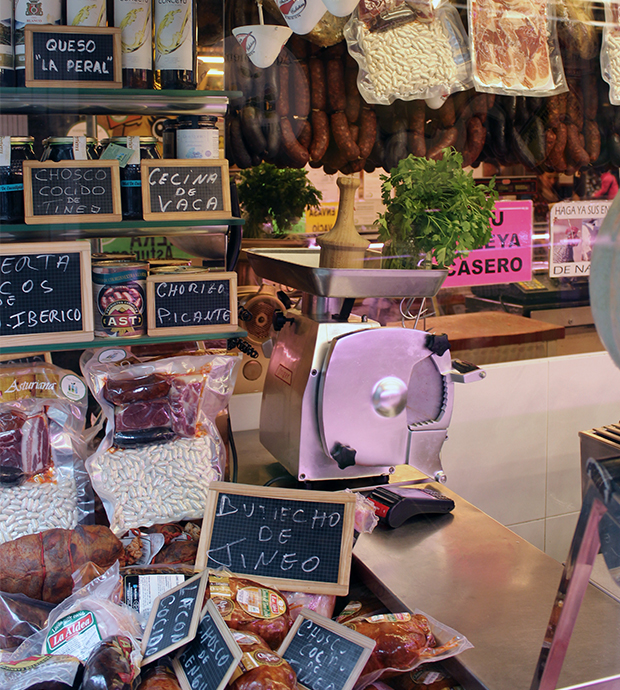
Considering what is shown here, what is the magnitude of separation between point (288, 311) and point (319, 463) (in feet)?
1.44

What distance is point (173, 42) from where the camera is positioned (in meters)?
1.49

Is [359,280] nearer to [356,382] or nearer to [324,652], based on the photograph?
[356,382]

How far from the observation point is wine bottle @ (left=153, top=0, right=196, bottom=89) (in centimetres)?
149

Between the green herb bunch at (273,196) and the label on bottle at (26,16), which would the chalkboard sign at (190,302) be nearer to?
the label on bottle at (26,16)

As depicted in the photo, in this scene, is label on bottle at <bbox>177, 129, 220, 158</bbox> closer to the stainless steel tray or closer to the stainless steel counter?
the stainless steel tray

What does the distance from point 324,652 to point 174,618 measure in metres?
Answer: 0.25

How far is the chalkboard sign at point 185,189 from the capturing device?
4.78 ft

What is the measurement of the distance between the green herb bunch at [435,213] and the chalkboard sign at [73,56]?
29.5 inches

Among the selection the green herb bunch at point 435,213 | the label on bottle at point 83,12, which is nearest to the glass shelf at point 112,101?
the label on bottle at point 83,12

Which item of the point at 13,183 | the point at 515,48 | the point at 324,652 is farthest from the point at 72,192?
the point at 515,48

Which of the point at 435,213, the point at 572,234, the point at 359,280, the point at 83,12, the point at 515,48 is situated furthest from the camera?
the point at 572,234

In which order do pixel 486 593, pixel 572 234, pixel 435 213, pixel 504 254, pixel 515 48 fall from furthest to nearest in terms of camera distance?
pixel 572 234
pixel 504 254
pixel 515 48
pixel 435 213
pixel 486 593

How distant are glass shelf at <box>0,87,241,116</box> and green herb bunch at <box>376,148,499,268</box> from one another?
502 millimetres

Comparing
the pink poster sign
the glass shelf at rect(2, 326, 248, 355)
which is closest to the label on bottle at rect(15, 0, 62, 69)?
the glass shelf at rect(2, 326, 248, 355)
